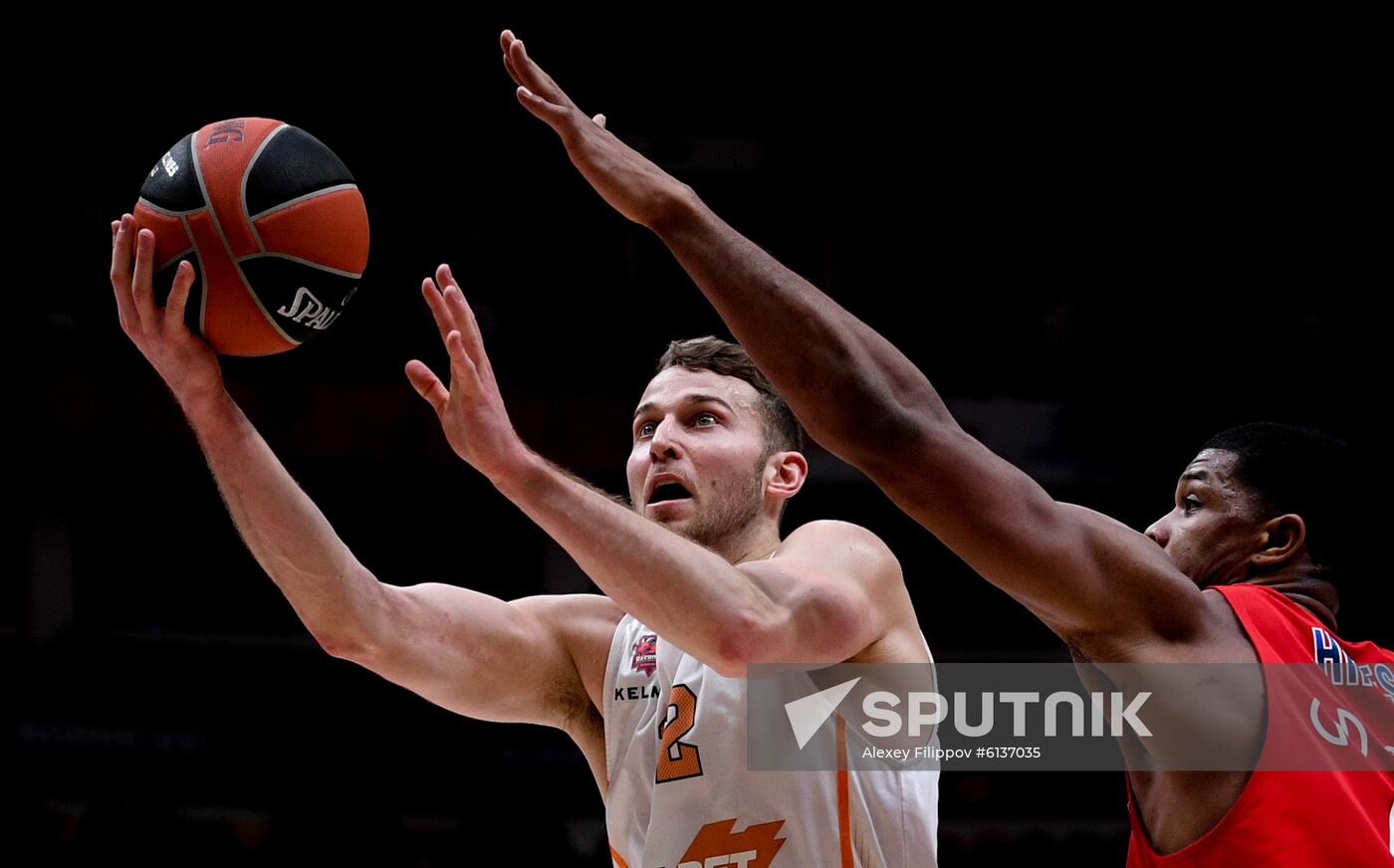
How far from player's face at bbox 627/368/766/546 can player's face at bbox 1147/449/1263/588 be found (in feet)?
4.11

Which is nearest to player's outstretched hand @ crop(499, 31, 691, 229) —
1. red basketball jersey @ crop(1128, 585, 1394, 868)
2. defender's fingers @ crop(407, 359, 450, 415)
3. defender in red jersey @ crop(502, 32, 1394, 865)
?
defender in red jersey @ crop(502, 32, 1394, 865)

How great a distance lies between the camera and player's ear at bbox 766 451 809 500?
156 inches

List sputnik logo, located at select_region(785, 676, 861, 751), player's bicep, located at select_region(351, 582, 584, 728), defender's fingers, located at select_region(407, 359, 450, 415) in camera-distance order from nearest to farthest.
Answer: defender's fingers, located at select_region(407, 359, 450, 415), sputnik logo, located at select_region(785, 676, 861, 751), player's bicep, located at select_region(351, 582, 584, 728)

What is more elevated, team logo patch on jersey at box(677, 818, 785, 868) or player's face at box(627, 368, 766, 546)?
player's face at box(627, 368, 766, 546)

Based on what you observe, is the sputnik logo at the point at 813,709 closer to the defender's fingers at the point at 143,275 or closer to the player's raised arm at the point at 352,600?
the player's raised arm at the point at 352,600

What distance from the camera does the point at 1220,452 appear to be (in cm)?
293

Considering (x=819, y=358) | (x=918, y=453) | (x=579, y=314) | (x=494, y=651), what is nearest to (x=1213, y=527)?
(x=918, y=453)

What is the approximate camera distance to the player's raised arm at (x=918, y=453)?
7.10ft

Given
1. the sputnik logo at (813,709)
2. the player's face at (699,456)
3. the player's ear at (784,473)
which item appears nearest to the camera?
the sputnik logo at (813,709)

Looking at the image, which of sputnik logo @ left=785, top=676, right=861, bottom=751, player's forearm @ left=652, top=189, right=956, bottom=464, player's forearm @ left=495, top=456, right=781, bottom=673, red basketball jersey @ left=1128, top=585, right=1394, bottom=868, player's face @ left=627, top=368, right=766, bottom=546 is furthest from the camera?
player's face @ left=627, top=368, right=766, bottom=546

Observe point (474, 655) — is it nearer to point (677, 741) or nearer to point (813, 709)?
point (677, 741)

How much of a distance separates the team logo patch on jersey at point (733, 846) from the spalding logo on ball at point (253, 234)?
145 cm

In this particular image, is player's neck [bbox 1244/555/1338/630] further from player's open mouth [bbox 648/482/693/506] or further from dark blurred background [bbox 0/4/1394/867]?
dark blurred background [bbox 0/4/1394/867]

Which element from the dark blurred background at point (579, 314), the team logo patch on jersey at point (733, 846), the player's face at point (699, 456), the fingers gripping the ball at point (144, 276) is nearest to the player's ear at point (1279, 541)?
the team logo patch on jersey at point (733, 846)
